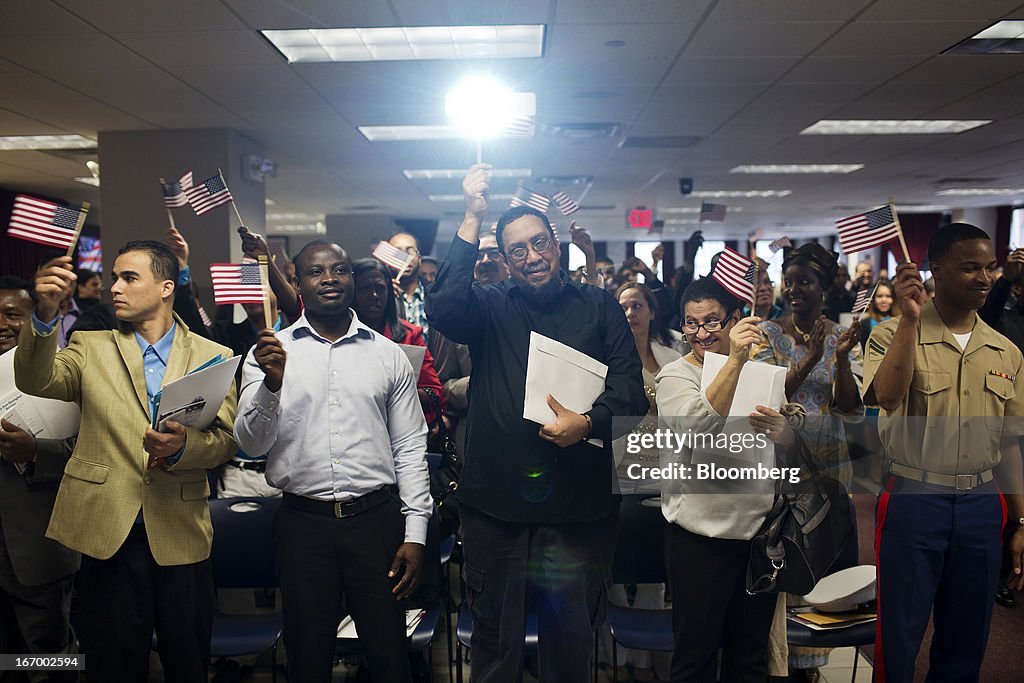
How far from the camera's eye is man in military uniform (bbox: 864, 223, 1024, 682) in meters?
2.37

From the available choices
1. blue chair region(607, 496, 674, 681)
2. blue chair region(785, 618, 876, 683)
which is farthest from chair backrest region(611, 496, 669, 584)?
blue chair region(785, 618, 876, 683)

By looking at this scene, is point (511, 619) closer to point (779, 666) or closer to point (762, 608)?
point (762, 608)

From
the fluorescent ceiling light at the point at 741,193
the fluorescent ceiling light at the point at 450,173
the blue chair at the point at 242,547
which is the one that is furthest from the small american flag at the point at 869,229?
the fluorescent ceiling light at the point at 741,193

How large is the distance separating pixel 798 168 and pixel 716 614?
8602 mm

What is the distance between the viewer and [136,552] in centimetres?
221

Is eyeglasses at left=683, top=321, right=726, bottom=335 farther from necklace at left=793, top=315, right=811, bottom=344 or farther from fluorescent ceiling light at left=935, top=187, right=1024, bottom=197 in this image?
fluorescent ceiling light at left=935, top=187, right=1024, bottom=197

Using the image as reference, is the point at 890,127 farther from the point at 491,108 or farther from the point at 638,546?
the point at 638,546

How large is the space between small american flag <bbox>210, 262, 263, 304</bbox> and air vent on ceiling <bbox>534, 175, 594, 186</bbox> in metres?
7.04

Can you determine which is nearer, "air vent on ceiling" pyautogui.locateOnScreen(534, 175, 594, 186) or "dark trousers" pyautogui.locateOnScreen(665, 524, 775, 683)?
"dark trousers" pyautogui.locateOnScreen(665, 524, 775, 683)

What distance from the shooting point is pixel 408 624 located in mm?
2686

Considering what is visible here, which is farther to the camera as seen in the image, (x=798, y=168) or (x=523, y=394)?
(x=798, y=168)

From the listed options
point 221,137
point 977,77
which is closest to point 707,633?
point 977,77

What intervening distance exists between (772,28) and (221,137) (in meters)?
4.84

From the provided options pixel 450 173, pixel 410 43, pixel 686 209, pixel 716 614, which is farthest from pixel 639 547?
pixel 686 209
